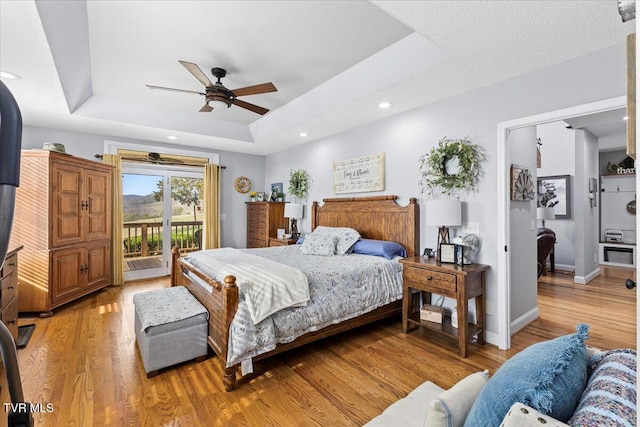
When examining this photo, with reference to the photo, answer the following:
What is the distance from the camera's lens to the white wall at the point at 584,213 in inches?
196

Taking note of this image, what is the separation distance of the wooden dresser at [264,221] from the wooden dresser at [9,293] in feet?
10.8

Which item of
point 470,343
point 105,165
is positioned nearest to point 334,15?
point 470,343

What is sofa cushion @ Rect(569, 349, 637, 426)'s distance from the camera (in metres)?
0.65

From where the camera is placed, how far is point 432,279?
109 inches

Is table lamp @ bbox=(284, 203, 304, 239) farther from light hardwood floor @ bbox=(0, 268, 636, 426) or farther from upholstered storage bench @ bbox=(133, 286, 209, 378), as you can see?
upholstered storage bench @ bbox=(133, 286, 209, 378)

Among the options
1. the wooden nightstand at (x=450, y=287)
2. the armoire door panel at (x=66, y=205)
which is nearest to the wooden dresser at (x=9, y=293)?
Answer: the armoire door panel at (x=66, y=205)

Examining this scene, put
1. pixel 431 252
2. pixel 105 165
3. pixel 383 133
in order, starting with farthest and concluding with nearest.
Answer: pixel 105 165 < pixel 383 133 < pixel 431 252

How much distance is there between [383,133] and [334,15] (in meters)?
1.81

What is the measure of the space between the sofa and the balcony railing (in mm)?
Answer: 5530

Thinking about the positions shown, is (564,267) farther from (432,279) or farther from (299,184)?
(299,184)

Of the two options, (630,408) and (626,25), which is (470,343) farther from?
(626,25)

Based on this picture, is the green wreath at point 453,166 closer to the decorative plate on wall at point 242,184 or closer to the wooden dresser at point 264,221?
→ the wooden dresser at point 264,221

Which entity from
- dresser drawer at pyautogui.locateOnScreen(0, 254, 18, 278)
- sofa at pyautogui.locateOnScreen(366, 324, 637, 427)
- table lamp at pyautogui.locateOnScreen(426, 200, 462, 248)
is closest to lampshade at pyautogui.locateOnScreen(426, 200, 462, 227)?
→ table lamp at pyautogui.locateOnScreen(426, 200, 462, 248)

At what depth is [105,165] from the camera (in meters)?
4.42
